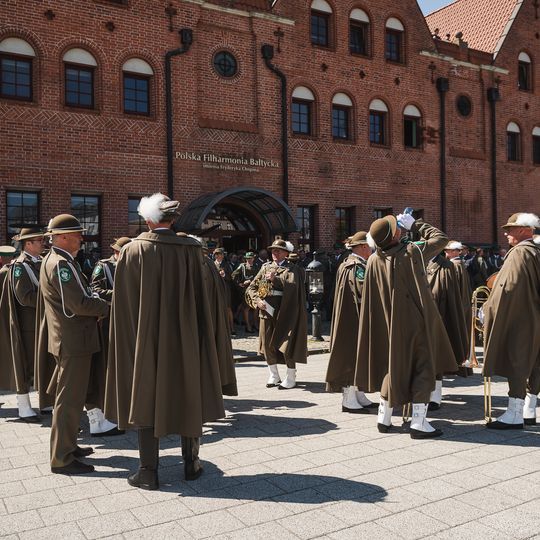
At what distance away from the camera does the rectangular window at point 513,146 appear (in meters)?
23.9

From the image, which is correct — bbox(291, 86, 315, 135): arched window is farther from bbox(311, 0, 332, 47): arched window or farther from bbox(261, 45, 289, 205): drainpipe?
bbox(311, 0, 332, 47): arched window

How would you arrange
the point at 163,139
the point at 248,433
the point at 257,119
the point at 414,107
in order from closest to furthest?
1. the point at 248,433
2. the point at 163,139
3. the point at 257,119
4. the point at 414,107

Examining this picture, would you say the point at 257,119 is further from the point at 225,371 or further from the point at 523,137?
the point at 225,371

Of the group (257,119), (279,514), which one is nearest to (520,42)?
(257,119)

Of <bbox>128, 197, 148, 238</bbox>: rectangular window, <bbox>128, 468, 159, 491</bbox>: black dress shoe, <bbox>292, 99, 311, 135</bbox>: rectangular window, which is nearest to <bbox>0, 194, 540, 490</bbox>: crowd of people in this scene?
<bbox>128, 468, 159, 491</bbox>: black dress shoe

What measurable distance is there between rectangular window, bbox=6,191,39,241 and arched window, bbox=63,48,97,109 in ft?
8.29

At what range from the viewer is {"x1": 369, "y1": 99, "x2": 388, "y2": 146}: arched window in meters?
20.3

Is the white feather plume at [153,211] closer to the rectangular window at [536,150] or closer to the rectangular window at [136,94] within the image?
the rectangular window at [136,94]

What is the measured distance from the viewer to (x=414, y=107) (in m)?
21.2

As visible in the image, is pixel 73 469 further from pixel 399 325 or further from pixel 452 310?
pixel 452 310

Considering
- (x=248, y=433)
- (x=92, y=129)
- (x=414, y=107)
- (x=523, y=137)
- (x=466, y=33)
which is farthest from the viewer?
(x=466, y=33)

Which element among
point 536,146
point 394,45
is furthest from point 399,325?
point 536,146

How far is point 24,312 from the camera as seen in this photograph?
22.5 ft

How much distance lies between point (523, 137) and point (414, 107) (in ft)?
18.7
